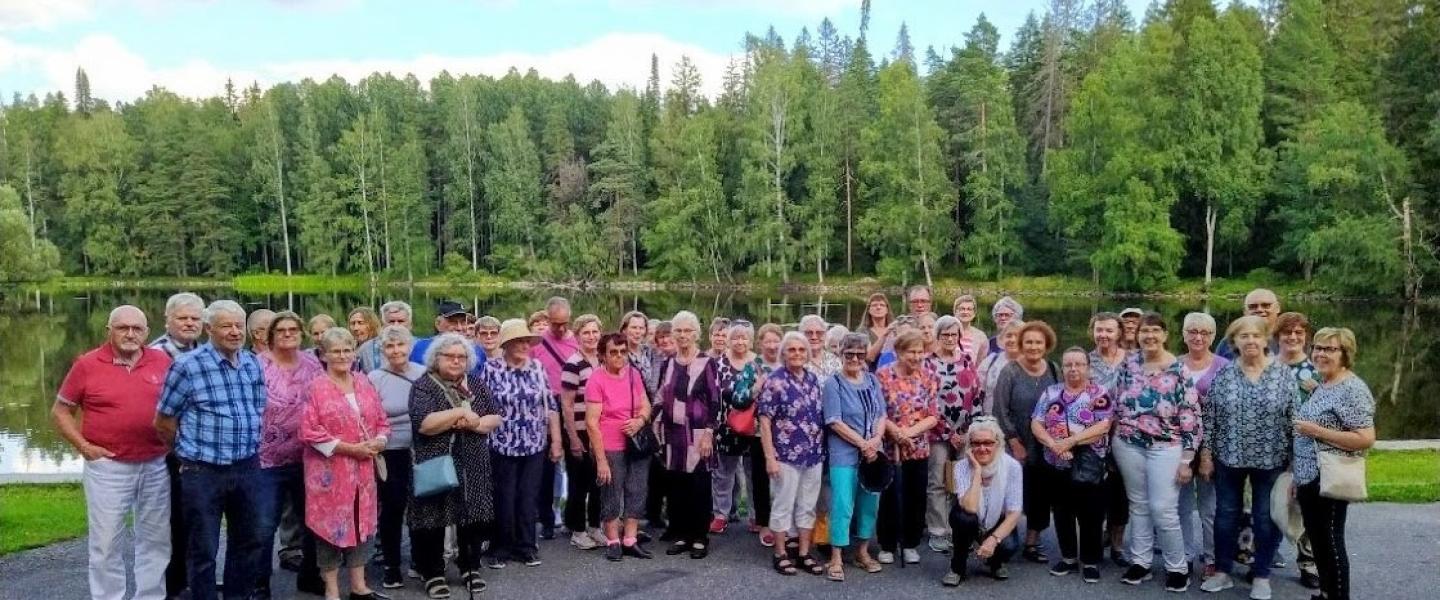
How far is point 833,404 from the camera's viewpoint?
5.95 m

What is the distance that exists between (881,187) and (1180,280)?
45.6 feet

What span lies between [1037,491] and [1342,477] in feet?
5.80

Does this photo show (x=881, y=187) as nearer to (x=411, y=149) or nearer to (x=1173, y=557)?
(x=411, y=149)

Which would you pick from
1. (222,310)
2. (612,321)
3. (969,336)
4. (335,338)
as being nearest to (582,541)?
(335,338)

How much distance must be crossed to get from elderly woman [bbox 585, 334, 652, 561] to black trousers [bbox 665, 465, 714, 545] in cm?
22

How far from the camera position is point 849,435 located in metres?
5.88

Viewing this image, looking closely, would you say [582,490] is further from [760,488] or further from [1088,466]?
[1088,466]

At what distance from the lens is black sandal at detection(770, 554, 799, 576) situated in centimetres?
601

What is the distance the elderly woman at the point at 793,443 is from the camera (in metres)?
5.98

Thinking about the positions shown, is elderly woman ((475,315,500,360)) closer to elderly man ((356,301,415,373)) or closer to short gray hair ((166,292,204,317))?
elderly man ((356,301,415,373))

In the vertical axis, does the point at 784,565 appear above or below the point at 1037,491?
below

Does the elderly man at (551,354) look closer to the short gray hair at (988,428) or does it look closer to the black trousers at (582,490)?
the black trousers at (582,490)

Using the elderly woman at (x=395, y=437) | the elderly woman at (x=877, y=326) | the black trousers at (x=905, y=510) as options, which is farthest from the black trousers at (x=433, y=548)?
the elderly woman at (x=877, y=326)

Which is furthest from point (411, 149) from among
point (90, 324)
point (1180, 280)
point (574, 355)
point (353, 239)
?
point (574, 355)
